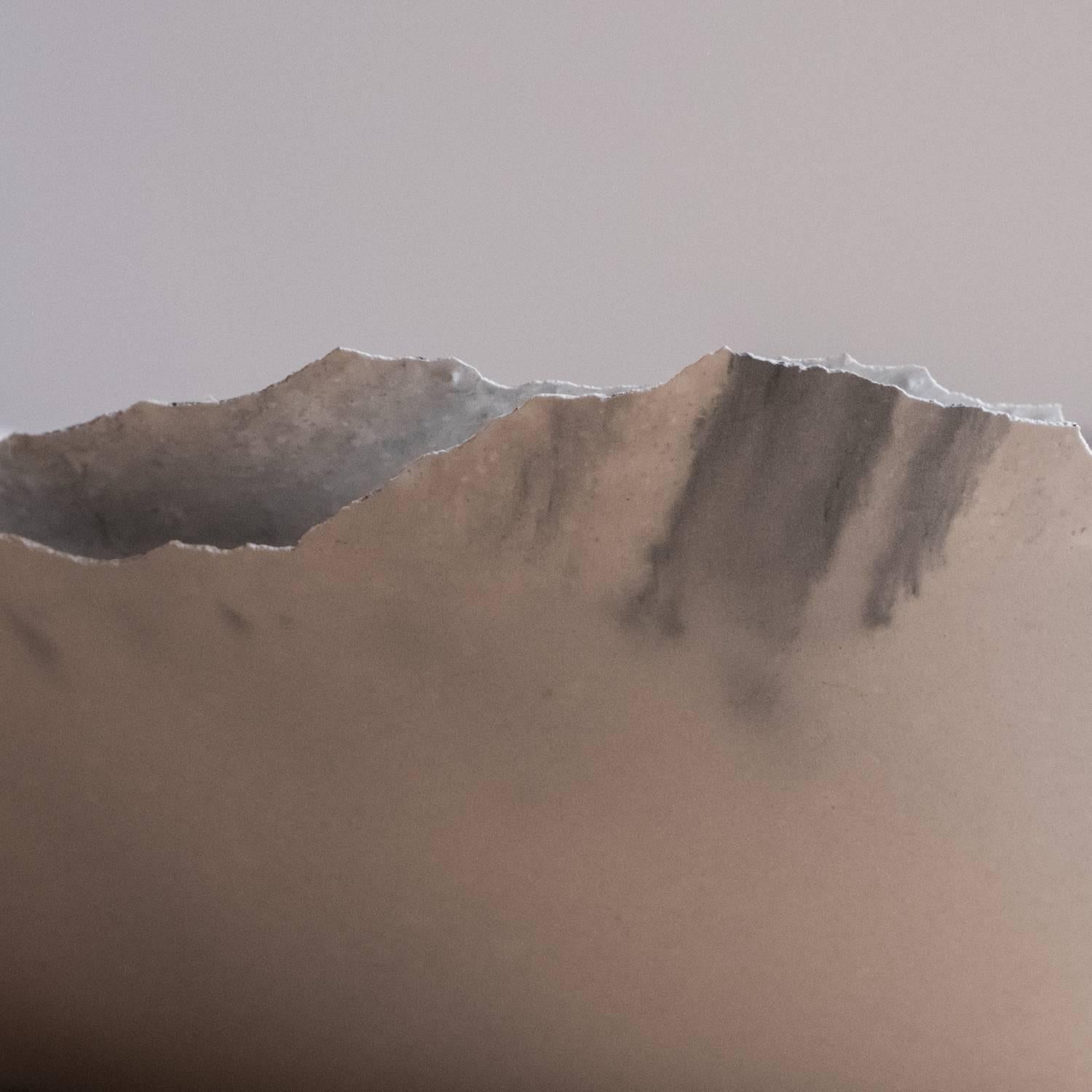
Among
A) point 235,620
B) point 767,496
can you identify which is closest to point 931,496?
point 767,496

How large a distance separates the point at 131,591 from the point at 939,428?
6.6 inches

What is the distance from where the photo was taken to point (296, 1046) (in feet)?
0.95

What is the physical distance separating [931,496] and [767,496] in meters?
0.03

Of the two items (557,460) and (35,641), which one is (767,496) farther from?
(35,641)

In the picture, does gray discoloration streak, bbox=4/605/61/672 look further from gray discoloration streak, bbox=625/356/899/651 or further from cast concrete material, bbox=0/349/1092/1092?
gray discoloration streak, bbox=625/356/899/651

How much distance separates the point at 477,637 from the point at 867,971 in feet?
0.42

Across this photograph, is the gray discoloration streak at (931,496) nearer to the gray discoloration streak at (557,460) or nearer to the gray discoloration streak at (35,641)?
the gray discoloration streak at (557,460)

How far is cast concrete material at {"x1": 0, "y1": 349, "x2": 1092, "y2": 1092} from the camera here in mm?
234

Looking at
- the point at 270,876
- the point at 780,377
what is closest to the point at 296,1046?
the point at 270,876

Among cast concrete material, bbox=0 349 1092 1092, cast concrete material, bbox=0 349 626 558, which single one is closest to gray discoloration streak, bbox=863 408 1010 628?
cast concrete material, bbox=0 349 1092 1092

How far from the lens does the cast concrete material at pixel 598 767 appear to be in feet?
0.77

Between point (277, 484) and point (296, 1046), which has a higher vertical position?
point (277, 484)

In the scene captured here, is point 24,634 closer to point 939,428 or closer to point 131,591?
point 131,591

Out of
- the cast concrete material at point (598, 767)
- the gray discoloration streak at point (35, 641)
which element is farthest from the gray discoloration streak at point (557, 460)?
the gray discoloration streak at point (35, 641)
